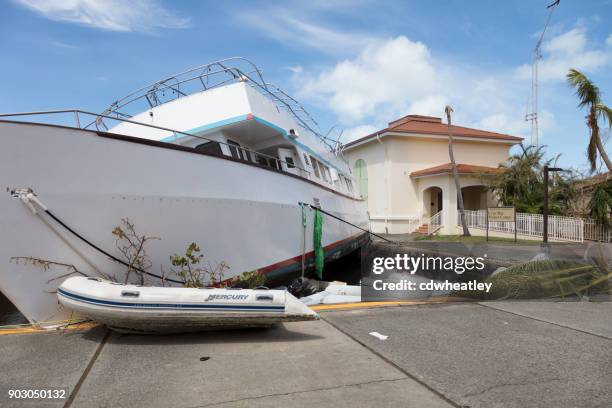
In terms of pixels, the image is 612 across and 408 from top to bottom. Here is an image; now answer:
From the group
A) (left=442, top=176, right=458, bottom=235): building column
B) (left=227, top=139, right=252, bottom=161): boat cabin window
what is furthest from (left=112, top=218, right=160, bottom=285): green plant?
(left=442, top=176, right=458, bottom=235): building column

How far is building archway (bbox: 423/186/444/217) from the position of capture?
23.0 meters

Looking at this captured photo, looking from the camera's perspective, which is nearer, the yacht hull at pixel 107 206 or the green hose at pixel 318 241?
the yacht hull at pixel 107 206

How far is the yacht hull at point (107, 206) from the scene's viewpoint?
4.24m

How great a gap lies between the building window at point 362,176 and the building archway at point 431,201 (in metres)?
3.40

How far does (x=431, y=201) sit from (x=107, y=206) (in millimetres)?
21536

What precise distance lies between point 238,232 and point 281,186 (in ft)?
4.45

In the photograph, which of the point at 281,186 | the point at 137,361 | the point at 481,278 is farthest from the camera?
the point at 281,186

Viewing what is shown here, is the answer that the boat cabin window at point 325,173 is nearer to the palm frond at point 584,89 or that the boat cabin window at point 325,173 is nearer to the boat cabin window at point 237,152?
the boat cabin window at point 237,152

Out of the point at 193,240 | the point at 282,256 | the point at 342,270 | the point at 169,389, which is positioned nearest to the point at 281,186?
the point at 282,256

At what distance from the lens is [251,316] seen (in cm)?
392

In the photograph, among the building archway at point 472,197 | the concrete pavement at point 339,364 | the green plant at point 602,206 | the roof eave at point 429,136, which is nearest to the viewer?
the concrete pavement at point 339,364

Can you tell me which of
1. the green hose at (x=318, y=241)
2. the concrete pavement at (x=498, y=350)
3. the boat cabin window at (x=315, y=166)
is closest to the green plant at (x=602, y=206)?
the boat cabin window at (x=315, y=166)

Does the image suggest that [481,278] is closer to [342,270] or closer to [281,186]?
[281,186]

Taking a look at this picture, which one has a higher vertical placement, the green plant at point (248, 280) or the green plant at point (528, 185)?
the green plant at point (528, 185)
